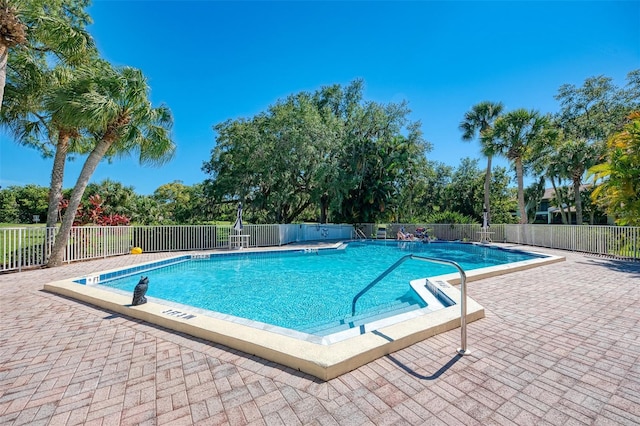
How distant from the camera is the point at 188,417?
181 centimetres

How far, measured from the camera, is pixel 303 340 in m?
2.91

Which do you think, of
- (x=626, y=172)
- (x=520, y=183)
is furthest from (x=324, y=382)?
(x=520, y=183)

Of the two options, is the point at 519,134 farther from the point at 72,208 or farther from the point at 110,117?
the point at 72,208

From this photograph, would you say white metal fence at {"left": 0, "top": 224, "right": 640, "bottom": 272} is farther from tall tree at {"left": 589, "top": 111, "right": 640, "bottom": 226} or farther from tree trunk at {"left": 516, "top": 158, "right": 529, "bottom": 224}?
tree trunk at {"left": 516, "top": 158, "right": 529, "bottom": 224}

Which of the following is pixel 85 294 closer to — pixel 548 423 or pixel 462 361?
pixel 462 361

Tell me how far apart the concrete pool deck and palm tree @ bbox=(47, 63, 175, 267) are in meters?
5.79

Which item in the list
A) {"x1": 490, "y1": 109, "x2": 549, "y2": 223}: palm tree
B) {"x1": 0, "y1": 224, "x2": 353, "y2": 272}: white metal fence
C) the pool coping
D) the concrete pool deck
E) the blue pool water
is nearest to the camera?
the concrete pool deck

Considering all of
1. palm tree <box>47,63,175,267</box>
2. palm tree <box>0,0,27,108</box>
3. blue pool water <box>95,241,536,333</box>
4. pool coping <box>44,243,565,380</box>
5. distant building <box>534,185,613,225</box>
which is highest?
palm tree <box>0,0,27,108</box>

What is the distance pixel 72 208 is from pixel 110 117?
9.46 feet

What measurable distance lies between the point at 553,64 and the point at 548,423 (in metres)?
16.6

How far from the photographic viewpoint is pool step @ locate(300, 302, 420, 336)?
12.7 ft

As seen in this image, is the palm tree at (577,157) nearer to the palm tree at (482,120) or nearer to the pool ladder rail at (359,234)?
the palm tree at (482,120)

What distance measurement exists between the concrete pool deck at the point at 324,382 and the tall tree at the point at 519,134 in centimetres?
1473

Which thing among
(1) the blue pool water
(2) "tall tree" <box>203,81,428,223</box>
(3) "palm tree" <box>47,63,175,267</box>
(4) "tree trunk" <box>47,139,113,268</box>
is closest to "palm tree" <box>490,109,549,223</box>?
(2) "tall tree" <box>203,81,428,223</box>
